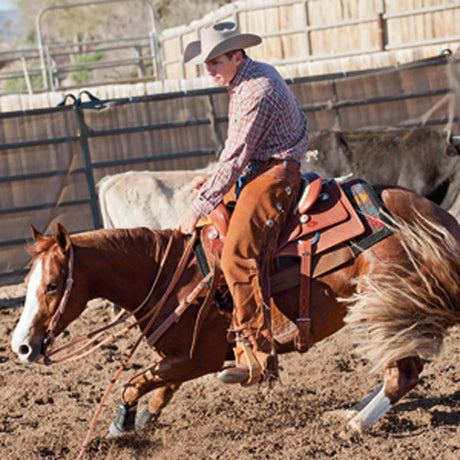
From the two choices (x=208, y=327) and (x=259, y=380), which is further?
(x=208, y=327)

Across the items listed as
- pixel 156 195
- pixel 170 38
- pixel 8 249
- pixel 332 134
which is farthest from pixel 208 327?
pixel 170 38

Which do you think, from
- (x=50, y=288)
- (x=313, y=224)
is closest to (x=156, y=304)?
(x=50, y=288)

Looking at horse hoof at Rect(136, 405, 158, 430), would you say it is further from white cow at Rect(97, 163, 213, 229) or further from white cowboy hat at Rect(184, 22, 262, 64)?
white cow at Rect(97, 163, 213, 229)

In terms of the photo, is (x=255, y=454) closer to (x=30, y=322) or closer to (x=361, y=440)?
(x=361, y=440)

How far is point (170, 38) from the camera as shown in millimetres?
18594

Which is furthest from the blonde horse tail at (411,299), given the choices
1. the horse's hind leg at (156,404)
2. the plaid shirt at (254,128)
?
the horse's hind leg at (156,404)

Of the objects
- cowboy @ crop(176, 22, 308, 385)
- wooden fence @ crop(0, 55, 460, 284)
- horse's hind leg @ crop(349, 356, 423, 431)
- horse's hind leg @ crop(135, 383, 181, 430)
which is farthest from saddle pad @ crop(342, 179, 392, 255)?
wooden fence @ crop(0, 55, 460, 284)

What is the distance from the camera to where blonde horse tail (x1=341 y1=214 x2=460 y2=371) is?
3.33 meters

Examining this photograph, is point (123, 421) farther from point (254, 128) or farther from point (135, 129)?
point (135, 129)

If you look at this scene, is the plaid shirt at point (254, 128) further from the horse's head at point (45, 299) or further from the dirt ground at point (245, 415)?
the dirt ground at point (245, 415)

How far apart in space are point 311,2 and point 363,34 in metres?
1.45

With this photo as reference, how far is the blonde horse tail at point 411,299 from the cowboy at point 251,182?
50 centimetres

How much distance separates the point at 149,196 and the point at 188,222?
359cm

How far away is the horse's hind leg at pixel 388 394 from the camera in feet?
11.6
